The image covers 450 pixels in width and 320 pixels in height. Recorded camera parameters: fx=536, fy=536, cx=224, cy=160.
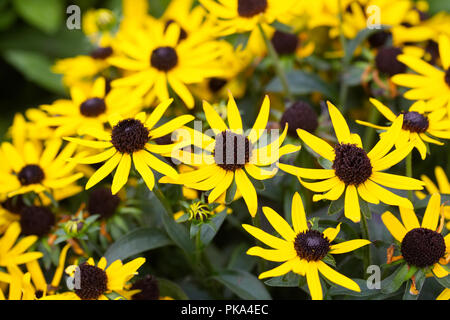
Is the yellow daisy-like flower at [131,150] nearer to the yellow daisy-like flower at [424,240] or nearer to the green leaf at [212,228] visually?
the green leaf at [212,228]

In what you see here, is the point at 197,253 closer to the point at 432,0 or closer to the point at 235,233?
the point at 235,233

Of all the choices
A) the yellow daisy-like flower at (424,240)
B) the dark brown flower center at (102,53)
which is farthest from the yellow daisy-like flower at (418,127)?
the dark brown flower center at (102,53)

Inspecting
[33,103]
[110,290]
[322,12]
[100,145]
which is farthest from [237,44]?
[33,103]

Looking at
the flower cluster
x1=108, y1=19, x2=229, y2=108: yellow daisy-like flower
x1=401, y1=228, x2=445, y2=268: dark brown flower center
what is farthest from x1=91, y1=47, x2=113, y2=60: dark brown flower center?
x1=401, y1=228, x2=445, y2=268: dark brown flower center

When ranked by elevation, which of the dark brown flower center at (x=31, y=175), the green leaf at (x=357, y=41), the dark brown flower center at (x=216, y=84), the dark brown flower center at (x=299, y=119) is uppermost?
the dark brown flower center at (x=216, y=84)

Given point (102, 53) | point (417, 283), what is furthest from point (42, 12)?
point (417, 283)

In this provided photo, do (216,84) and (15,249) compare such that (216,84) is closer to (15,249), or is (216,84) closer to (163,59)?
(163,59)
